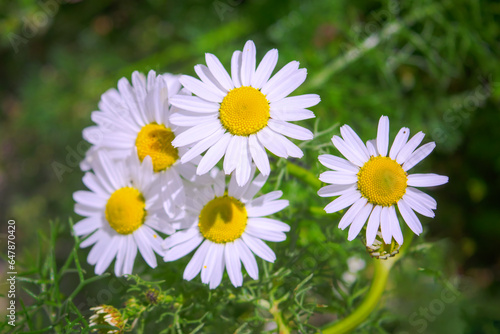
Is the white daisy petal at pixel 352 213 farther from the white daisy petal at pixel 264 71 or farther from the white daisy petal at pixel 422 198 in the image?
the white daisy petal at pixel 264 71

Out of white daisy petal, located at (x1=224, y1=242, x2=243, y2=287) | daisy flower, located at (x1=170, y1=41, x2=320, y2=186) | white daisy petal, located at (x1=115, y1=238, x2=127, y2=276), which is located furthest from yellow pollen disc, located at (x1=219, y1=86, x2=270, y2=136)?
white daisy petal, located at (x1=115, y1=238, x2=127, y2=276)

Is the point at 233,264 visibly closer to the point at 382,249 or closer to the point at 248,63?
the point at 382,249

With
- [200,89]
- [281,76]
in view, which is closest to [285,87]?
[281,76]

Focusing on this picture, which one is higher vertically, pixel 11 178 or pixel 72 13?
pixel 72 13

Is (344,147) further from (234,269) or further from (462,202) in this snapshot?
(462,202)

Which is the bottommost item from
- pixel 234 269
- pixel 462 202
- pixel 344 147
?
pixel 462 202

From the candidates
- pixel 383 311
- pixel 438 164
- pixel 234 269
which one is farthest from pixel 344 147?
pixel 438 164

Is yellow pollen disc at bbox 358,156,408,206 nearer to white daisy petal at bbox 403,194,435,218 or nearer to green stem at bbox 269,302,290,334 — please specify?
white daisy petal at bbox 403,194,435,218

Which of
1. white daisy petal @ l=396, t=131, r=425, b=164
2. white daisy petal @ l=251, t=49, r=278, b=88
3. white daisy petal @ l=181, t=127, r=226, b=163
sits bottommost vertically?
white daisy petal @ l=396, t=131, r=425, b=164
